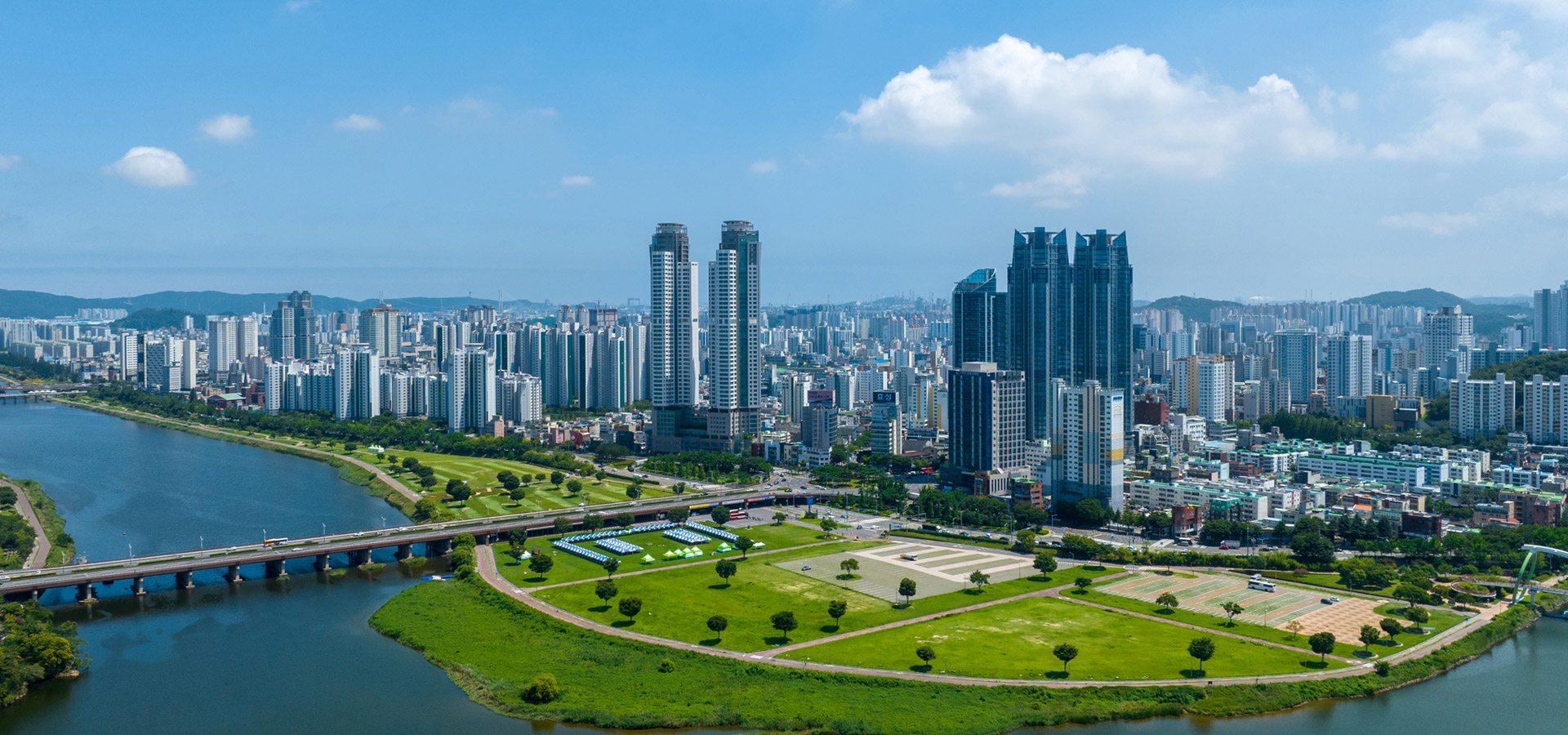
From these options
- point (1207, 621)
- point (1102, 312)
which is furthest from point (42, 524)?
point (1102, 312)

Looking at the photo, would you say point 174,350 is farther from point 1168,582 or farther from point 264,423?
point 1168,582

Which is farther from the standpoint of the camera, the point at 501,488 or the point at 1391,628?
the point at 501,488

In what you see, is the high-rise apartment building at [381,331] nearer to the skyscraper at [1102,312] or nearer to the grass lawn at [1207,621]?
the skyscraper at [1102,312]

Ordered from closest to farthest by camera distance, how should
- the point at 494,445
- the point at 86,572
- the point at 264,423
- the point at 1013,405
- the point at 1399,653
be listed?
the point at 1399,653
the point at 86,572
the point at 1013,405
the point at 494,445
the point at 264,423

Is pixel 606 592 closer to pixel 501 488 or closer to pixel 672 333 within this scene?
pixel 501 488

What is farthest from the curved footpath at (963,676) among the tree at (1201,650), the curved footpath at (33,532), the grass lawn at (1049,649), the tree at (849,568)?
the curved footpath at (33,532)

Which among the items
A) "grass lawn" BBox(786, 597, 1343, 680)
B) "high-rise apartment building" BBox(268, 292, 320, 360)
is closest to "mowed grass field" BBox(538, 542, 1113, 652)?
"grass lawn" BBox(786, 597, 1343, 680)

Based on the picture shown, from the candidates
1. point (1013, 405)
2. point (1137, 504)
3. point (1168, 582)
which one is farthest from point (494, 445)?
point (1168, 582)
